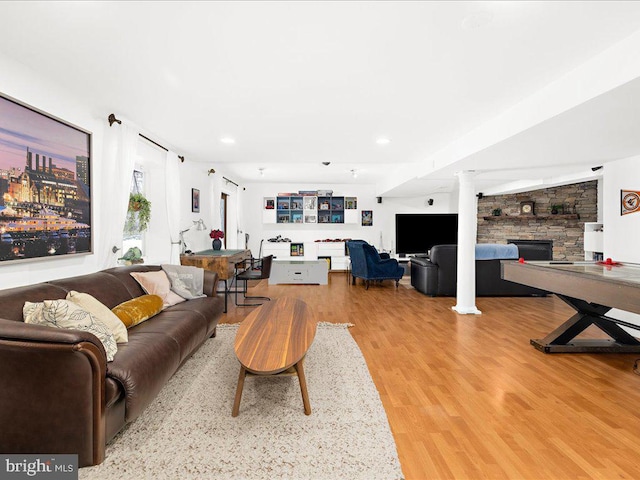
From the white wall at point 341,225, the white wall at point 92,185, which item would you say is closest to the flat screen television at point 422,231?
the white wall at point 341,225

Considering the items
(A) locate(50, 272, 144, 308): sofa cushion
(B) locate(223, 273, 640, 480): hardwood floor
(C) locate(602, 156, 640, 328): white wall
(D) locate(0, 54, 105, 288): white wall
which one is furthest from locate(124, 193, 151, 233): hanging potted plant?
(C) locate(602, 156, 640, 328): white wall

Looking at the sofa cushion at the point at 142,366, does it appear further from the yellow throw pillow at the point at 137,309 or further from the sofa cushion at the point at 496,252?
the sofa cushion at the point at 496,252

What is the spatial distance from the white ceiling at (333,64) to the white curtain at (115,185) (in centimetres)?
25

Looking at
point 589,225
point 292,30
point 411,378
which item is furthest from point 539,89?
point 589,225

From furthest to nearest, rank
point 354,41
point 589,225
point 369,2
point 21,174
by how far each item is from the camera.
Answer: point 589,225 → point 21,174 → point 354,41 → point 369,2

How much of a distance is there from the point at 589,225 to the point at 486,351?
5256mm

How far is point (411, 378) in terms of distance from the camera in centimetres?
261

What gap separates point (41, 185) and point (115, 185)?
2.67ft

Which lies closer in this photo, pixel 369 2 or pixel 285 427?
pixel 369 2

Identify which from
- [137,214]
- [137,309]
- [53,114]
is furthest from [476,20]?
[137,214]

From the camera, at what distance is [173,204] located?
4469 millimetres

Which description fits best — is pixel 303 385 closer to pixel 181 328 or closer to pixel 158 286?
pixel 181 328

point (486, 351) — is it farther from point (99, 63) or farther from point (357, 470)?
point (99, 63)

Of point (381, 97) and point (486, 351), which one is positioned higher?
point (381, 97)
